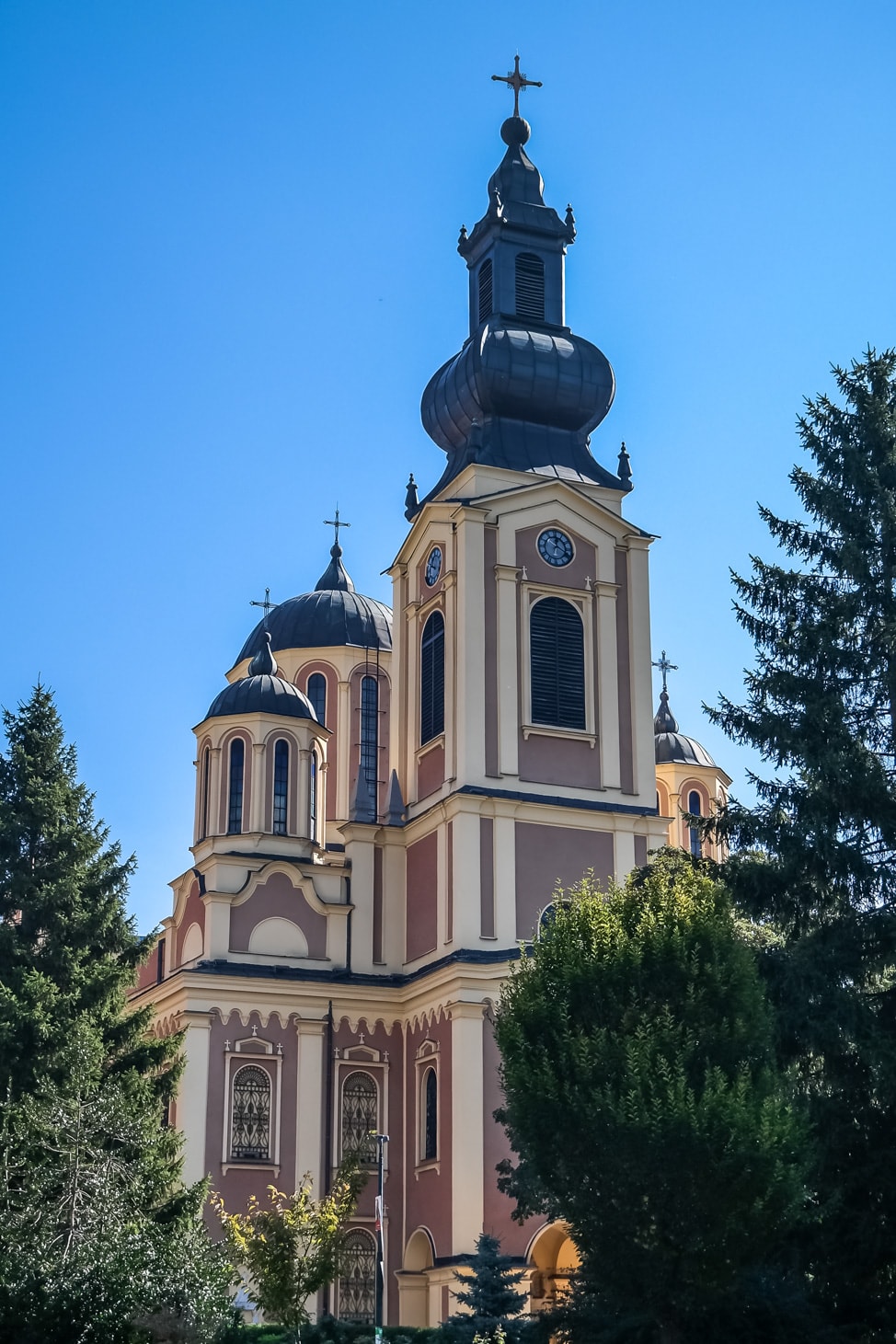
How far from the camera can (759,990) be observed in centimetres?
2383

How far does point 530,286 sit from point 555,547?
272 inches

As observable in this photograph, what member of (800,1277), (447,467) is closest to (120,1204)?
(800,1277)

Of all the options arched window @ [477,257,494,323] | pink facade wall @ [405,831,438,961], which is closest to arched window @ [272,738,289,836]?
pink facade wall @ [405,831,438,961]

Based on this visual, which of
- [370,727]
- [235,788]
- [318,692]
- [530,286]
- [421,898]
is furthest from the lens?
[318,692]

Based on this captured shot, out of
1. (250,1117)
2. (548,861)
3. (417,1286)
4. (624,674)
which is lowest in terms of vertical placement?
(417,1286)

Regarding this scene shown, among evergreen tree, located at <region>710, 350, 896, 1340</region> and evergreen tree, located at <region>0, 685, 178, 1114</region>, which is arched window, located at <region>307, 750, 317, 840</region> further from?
evergreen tree, located at <region>710, 350, 896, 1340</region>

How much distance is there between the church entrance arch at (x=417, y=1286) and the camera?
36062 millimetres

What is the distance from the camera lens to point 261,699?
138 ft

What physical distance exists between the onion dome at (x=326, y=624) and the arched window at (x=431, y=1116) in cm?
1528

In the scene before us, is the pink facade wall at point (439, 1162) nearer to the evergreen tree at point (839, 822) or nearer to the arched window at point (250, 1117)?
the arched window at point (250, 1117)

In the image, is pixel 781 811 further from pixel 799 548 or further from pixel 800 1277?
pixel 800 1277

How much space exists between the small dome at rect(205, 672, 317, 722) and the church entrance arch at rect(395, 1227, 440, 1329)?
1195 centimetres

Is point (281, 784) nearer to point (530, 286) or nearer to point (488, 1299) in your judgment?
point (530, 286)

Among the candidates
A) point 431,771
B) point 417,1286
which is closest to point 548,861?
point 431,771
